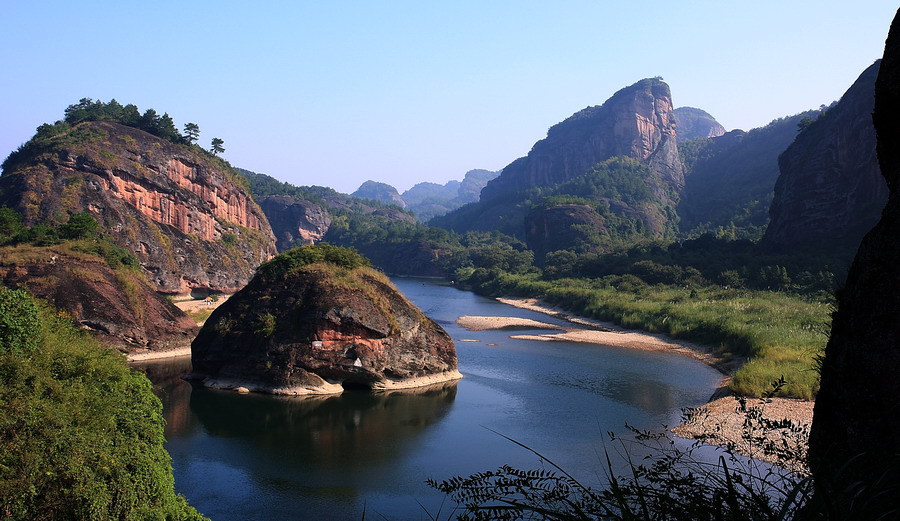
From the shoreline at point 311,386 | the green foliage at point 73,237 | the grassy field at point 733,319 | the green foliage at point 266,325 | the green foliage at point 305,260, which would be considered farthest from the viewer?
the green foliage at point 73,237

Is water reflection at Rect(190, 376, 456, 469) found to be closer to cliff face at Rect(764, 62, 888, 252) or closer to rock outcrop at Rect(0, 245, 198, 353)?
rock outcrop at Rect(0, 245, 198, 353)

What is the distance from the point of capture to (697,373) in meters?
45.2

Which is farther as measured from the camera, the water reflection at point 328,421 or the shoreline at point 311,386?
the shoreline at point 311,386

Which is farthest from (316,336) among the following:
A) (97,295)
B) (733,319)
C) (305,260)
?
(733,319)

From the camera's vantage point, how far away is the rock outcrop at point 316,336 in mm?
37781

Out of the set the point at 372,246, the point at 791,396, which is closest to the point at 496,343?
the point at 791,396

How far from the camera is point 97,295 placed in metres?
45.8

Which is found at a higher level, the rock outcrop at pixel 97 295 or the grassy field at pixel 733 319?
the rock outcrop at pixel 97 295

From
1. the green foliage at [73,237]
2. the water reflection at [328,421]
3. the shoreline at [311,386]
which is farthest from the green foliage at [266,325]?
the green foliage at [73,237]

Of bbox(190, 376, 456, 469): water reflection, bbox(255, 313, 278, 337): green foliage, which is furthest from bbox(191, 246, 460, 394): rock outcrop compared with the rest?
bbox(190, 376, 456, 469): water reflection

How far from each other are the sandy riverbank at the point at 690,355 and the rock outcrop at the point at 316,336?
16.7 m

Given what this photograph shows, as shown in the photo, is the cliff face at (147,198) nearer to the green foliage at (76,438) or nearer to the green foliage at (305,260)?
the green foliage at (305,260)

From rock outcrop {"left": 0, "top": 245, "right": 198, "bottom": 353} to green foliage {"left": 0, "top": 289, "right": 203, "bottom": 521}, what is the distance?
27206 millimetres

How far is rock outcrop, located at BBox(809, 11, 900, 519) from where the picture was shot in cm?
680
